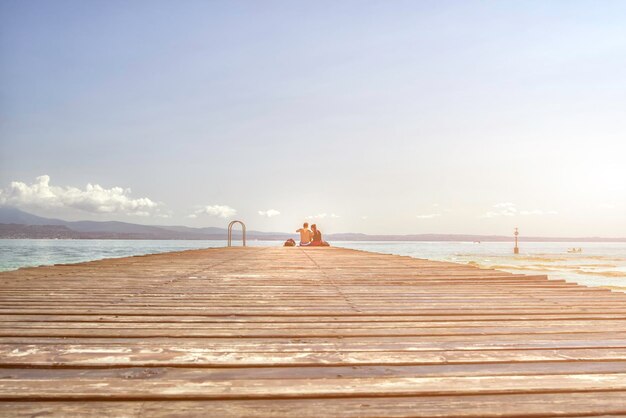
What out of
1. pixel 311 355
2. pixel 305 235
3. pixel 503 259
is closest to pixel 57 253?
pixel 305 235

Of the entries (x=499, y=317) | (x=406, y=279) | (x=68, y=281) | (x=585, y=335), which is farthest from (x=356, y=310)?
(x=68, y=281)

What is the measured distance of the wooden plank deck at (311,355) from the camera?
1553mm

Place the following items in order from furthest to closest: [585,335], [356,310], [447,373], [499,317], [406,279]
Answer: [406,279], [356,310], [499,317], [585,335], [447,373]

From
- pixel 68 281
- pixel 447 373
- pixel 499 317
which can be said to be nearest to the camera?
pixel 447 373

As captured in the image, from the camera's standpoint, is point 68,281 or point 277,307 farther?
point 68,281

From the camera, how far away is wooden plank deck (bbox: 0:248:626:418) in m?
1.55

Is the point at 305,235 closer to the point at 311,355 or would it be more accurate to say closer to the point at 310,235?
the point at 310,235

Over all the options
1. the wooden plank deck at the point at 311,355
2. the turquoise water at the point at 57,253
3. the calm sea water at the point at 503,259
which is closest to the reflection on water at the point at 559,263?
the calm sea water at the point at 503,259

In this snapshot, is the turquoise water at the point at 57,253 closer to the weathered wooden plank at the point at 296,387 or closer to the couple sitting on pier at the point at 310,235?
the couple sitting on pier at the point at 310,235

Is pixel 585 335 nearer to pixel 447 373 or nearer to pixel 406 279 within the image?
pixel 447 373

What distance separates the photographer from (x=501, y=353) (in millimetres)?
2160

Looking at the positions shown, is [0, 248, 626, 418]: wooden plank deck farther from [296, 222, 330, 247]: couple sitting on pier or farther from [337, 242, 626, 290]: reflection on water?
[296, 222, 330, 247]: couple sitting on pier

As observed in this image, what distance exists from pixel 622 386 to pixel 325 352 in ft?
3.87

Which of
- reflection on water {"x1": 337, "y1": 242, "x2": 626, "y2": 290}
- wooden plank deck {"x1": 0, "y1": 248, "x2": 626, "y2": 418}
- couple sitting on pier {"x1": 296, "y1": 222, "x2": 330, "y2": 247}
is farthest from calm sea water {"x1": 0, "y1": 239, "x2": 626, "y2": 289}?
wooden plank deck {"x1": 0, "y1": 248, "x2": 626, "y2": 418}
